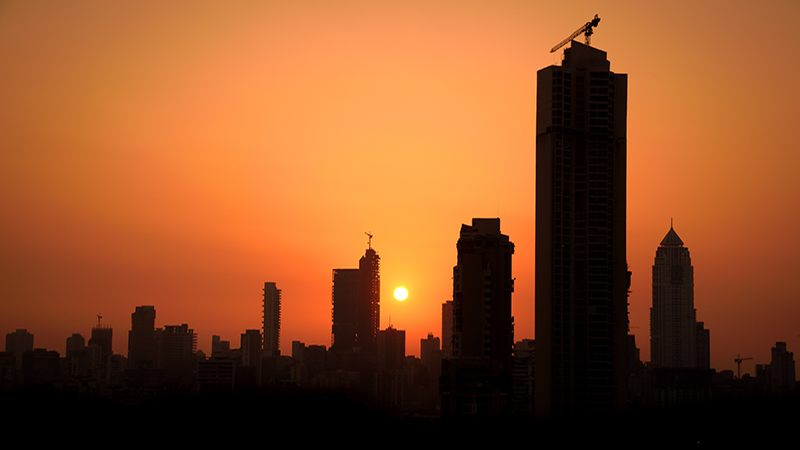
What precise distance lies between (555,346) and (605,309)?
679 cm

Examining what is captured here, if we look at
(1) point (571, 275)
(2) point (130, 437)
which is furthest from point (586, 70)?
(2) point (130, 437)

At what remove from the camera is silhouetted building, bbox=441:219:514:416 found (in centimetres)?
9856

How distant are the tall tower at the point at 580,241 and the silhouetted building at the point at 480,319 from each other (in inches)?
243

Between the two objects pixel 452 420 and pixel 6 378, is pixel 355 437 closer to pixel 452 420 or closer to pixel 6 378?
pixel 452 420

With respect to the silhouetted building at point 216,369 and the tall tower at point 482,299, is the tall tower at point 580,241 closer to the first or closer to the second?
the tall tower at point 482,299

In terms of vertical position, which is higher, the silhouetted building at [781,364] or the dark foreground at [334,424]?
the silhouetted building at [781,364]

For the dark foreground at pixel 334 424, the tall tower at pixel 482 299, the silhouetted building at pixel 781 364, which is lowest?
the dark foreground at pixel 334 424

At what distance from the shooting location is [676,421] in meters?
95.1

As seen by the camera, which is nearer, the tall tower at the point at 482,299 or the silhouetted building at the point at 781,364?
the tall tower at the point at 482,299

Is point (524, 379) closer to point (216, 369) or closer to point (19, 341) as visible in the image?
point (216, 369)

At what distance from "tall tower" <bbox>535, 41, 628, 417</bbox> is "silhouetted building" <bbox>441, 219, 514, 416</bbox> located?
616 cm

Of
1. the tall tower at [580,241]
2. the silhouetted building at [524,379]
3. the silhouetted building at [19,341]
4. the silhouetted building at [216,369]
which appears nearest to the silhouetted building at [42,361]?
the silhouetted building at [19,341]

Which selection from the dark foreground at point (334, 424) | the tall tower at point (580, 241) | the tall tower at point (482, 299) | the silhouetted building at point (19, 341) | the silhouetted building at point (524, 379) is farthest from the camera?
the silhouetted building at point (19, 341)

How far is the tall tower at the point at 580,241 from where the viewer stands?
3807 inches
